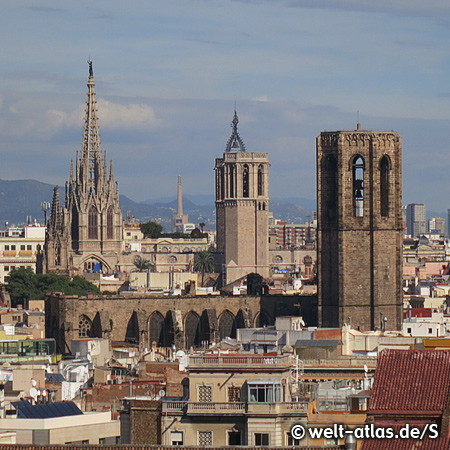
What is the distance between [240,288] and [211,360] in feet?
339

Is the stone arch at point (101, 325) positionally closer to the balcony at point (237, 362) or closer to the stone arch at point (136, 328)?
the stone arch at point (136, 328)

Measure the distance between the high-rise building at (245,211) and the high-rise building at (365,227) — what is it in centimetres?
7706

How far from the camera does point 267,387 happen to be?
3650 centimetres

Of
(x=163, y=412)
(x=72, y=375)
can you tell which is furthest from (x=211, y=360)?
(x=72, y=375)

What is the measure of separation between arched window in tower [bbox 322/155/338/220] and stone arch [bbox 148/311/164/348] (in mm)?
17117

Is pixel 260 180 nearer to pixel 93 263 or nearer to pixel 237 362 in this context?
pixel 93 263

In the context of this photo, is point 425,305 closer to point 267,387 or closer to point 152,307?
point 152,307

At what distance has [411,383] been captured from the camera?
30.2m

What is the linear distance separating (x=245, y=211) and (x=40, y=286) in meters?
32.4

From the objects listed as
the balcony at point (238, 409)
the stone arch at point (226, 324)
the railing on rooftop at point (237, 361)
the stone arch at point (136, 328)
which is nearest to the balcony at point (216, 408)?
the balcony at point (238, 409)

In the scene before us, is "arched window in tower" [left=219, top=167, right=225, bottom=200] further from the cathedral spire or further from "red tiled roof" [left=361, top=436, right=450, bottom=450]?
"red tiled roof" [left=361, top=436, right=450, bottom=450]

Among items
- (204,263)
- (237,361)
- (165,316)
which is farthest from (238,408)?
(204,263)

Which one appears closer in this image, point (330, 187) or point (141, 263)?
point (330, 187)

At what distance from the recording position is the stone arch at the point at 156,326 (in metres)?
115
